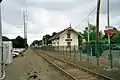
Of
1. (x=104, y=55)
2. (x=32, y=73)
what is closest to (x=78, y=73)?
(x=32, y=73)

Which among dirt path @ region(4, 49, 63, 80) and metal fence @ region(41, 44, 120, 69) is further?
metal fence @ region(41, 44, 120, 69)

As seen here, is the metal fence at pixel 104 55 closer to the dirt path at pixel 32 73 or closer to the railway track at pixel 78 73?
the railway track at pixel 78 73

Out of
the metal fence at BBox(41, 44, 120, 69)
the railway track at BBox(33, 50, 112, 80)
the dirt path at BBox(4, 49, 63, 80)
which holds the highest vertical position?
the metal fence at BBox(41, 44, 120, 69)

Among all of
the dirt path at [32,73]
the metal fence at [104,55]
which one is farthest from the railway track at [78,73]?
the metal fence at [104,55]

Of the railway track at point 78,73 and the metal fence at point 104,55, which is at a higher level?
the metal fence at point 104,55

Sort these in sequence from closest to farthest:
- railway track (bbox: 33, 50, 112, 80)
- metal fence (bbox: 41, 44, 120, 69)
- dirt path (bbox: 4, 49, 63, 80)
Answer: railway track (bbox: 33, 50, 112, 80)
dirt path (bbox: 4, 49, 63, 80)
metal fence (bbox: 41, 44, 120, 69)

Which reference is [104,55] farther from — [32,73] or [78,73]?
[32,73]

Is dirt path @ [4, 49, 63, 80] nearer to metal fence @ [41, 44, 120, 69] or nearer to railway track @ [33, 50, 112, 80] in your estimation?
railway track @ [33, 50, 112, 80]

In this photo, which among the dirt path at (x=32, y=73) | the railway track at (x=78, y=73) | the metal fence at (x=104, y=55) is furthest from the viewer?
the metal fence at (x=104, y=55)

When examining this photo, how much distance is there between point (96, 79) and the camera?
57.7 feet

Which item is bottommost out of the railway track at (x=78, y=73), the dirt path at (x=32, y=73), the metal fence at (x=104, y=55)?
the dirt path at (x=32, y=73)

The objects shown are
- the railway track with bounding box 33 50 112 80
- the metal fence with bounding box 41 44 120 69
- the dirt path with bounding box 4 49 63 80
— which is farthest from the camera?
the metal fence with bounding box 41 44 120 69

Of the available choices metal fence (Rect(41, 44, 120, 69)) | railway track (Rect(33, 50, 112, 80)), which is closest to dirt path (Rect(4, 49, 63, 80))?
railway track (Rect(33, 50, 112, 80))

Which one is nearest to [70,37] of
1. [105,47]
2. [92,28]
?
[92,28]
